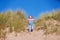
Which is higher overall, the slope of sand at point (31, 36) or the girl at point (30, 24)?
the girl at point (30, 24)

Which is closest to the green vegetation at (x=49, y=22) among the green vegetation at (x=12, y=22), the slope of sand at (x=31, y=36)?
the slope of sand at (x=31, y=36)

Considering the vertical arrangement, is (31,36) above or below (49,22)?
below

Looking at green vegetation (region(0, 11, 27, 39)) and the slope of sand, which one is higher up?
green vegetation (region(0, 11, 27, 39))

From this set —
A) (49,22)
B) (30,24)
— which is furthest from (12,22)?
(49,22)

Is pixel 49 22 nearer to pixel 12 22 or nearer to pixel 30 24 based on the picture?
pixel 30 24

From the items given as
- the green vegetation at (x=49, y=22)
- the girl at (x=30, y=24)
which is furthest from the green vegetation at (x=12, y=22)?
the green vegetation at (x=49, y=22)

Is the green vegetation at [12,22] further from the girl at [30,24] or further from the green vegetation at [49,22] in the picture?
the green vegetation at [49,22]

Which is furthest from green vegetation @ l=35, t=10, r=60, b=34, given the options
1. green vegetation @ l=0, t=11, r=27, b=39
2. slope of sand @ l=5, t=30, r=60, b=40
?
green vegetation @ l=0, t=11, r=27, b=39

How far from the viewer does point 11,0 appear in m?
1.96

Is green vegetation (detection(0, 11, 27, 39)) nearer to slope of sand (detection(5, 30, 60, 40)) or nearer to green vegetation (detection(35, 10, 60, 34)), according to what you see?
slope of sand (detection(5, 30, 60, 40))

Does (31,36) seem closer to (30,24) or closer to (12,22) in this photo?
(30,24)

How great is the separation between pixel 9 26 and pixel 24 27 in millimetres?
193

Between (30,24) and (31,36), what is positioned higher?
(30,24)

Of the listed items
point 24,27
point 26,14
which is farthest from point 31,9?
point 24,27
